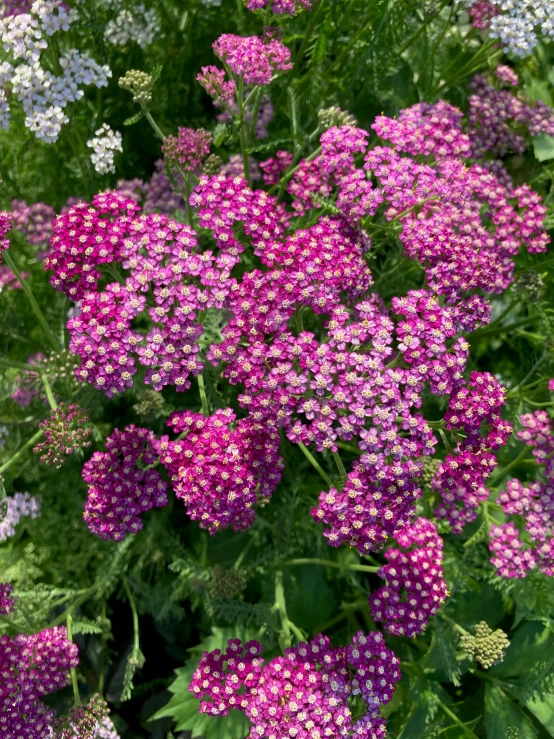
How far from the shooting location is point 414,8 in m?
3.74

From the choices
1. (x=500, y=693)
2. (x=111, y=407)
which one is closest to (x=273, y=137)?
(x=111, y=407)

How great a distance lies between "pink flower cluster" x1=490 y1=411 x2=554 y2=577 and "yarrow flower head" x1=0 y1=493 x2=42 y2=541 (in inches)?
109

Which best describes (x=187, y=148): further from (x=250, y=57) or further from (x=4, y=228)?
(x=4, y=228)

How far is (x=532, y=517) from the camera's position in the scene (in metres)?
3.57

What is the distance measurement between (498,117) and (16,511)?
4.14 metres

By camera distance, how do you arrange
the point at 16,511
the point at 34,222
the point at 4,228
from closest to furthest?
1. the point at 4,228
2. the point at 16,511
3. the point at 34,222

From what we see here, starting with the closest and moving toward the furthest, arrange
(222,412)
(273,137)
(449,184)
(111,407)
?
(222,412)
(449,184)
(273,137)
(111,407)

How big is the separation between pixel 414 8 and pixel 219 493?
3105mm

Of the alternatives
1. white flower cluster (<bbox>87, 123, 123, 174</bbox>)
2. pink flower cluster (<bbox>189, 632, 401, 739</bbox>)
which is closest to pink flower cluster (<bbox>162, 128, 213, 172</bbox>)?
white flower cluster (<bbox>87, 123, 123, 174</bbox>)

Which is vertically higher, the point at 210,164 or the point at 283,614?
the point at 210,164

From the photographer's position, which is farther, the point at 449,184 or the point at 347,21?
the point at 347,21

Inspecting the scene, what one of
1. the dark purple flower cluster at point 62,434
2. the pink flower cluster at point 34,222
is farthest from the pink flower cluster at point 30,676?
the pink flower cluster at point 34,222

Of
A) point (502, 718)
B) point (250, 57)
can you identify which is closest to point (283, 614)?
point (502, 718)

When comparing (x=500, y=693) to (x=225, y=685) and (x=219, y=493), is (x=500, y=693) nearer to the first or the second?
(x=225, y=685)
